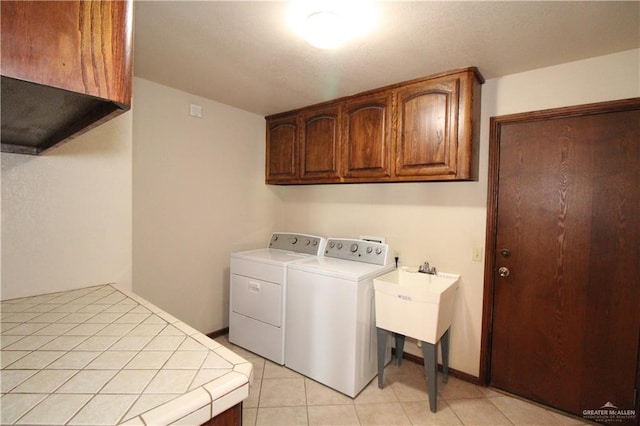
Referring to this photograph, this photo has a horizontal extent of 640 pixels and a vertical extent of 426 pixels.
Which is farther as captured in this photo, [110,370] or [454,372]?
[454,372]

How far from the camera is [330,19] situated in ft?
4.68

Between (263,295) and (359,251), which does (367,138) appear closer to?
(359,251)

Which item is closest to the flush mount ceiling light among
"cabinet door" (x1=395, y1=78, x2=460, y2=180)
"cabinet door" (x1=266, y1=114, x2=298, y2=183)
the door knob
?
"cabinet door" (x1=395, y1=78, x2=460, y2=180)

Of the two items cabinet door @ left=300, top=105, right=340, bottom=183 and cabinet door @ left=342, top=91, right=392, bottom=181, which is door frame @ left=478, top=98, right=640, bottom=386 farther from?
cabinet door @ left=300, top=105, right=340, bottom=183

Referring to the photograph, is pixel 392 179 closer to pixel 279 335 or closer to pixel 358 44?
pixel 358 44

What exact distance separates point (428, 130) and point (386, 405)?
192 cm

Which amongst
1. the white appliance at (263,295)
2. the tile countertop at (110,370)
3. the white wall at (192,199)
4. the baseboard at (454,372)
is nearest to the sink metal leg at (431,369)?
the baseboard at (454,372)

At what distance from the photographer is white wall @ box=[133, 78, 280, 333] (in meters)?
2.35

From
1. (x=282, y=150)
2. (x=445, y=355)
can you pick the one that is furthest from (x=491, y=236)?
(x=282, y=150)

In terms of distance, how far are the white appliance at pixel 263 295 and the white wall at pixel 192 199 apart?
296 mm

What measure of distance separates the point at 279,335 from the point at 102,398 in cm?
186

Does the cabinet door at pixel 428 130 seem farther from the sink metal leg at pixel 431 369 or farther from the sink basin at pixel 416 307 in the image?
the sink metal leg at pixel 431 369

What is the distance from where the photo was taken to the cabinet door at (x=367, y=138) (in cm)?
231

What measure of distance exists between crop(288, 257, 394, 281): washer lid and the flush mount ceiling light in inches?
55.9
